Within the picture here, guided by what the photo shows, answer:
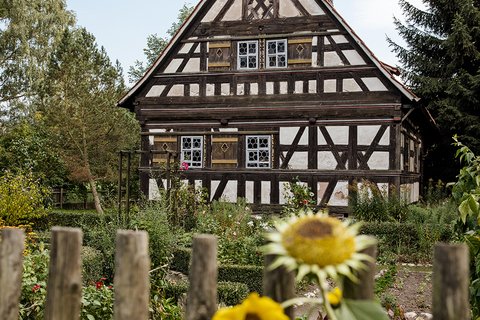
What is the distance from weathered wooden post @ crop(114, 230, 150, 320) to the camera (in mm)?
1697

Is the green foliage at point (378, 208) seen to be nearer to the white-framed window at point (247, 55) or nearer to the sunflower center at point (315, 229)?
the white-framed window at point (247, 55)

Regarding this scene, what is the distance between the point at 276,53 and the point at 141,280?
1438 cm

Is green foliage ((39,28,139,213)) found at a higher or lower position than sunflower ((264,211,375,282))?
higher

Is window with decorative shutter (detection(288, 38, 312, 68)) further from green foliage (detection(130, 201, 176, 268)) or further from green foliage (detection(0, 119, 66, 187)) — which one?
green foliage (detection(0, 119, 66, 187))

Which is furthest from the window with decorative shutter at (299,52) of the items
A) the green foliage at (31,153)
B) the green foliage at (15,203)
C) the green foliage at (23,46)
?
the green foliage at (23,46)

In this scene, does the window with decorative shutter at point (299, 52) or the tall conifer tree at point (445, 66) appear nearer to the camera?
the window with decorative shutter at point (299, 52)

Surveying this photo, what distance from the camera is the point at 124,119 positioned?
80.3 feet

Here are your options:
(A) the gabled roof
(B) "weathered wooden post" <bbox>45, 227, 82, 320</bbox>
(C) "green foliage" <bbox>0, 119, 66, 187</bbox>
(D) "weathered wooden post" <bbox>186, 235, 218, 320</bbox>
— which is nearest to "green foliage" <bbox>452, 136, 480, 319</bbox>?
(D) "weathered wooden post" <bbox>186, 235, 218, 320</bbox>

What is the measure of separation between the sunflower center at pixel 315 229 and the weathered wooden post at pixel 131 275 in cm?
55

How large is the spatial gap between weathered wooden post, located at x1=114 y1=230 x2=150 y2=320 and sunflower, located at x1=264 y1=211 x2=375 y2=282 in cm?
49

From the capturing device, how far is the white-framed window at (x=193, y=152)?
16.3m

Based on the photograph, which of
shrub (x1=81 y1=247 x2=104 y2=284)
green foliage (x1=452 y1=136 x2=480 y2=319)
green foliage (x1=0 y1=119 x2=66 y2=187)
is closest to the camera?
green foliage (x1=452 y1=136 x2=480 y2=319)

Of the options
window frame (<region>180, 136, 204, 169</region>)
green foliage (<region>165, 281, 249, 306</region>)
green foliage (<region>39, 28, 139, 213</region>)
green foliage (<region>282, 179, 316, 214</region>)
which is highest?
green foliage (<region>39, 28, 139, 213</region>)

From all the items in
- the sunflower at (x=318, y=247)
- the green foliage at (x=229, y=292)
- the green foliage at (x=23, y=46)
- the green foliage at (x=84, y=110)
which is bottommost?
the green foliage at (x=229, y=292)
